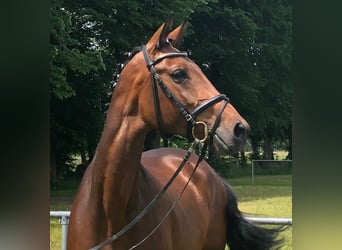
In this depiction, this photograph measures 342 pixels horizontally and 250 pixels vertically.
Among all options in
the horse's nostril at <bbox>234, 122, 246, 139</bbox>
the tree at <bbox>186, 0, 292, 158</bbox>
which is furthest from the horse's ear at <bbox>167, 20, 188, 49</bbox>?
the tree at <bbox>186, 0, 292, 158</bbox>

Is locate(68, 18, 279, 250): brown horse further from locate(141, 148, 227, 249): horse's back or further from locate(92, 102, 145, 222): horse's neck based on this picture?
locate(141, 148, 227, 249): horse's back

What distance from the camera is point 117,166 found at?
7.29 feet

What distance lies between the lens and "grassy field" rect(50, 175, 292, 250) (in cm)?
344

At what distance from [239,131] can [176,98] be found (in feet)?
1.03

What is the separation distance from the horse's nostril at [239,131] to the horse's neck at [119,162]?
0.44 m

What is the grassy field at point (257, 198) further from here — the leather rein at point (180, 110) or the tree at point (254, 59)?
the leather rein at point (180, 110)

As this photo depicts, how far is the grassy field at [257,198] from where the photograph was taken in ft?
11.3

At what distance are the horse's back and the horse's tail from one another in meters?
0.05

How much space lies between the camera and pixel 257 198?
3666mm

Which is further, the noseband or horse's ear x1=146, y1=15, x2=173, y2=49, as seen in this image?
horse's ear x1=146, y1=15, x2=173, y2=49

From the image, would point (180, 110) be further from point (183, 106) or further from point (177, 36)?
point (177, 36)

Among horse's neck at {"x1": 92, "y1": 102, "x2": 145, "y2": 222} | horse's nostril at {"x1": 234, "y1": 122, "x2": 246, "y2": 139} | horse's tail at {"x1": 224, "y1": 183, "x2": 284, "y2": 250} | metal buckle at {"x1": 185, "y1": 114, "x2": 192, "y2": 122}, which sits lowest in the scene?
horse's tail at {"x1": 224, "y1": 183, "x2": 284, "y2": 250}

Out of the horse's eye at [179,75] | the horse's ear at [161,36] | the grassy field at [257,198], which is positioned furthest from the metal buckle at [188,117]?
the grassy field at [257,198]

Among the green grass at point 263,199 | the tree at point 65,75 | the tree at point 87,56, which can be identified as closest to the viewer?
the green grass at point 263,199
